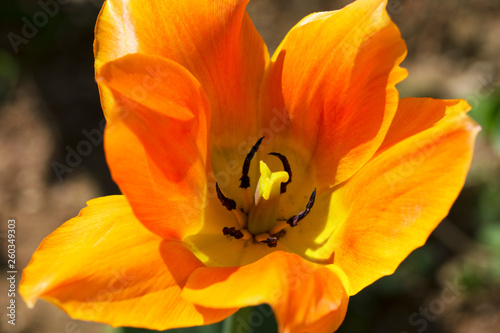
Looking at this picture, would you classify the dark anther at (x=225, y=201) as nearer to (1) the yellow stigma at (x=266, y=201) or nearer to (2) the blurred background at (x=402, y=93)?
(1) the yellow stigma at (x=266, y=201)

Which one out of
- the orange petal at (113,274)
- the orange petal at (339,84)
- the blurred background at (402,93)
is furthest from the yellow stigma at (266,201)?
the blurred background at (402,93)

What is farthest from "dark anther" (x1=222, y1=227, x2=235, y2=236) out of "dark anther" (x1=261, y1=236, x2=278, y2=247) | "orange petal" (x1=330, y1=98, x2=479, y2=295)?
"orange petal" (x1=330, y1=98, x2=479, y2=295)

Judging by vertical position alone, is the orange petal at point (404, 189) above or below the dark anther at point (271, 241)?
above

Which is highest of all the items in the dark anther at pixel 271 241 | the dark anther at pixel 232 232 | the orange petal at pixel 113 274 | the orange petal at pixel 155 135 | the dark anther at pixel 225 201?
the orange petal at pixel 155 135

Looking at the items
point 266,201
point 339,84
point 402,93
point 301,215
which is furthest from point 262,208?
point 402,93

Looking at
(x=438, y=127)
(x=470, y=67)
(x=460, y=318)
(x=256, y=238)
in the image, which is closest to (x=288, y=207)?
(x=256, y=238)

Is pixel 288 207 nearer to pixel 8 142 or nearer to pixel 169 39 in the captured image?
pixel 169 39

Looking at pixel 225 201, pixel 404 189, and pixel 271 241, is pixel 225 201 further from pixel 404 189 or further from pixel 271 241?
pixel 404 189

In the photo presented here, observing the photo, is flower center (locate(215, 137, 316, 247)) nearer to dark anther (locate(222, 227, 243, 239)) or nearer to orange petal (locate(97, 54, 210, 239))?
dark anther (locate(222, 227, 243, 239))
